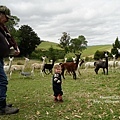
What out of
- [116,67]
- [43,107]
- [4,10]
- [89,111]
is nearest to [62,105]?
[43,107]

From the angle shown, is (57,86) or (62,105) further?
(57,86)

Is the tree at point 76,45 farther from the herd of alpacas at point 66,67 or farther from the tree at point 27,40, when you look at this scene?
the herd of alpacas at point 66,67

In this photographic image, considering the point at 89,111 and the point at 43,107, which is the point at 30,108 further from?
the point at 89,111

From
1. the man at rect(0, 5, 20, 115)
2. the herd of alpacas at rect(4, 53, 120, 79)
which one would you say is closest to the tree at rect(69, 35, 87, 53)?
the herd of alpacas at rect(4, 53, 120, 79)

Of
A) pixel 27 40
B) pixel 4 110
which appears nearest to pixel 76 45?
pixel 27 40

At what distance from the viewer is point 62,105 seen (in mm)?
6848

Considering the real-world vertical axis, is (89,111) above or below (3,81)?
below

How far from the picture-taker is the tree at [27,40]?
65625 millimetres

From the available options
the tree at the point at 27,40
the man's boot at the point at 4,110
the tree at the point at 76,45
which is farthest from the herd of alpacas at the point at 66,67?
the tree at the point at 76,45

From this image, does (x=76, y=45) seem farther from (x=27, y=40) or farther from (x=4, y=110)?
(x=4, y=110)

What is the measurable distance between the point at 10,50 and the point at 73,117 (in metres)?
2.27

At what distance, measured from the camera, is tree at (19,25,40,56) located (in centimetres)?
A: 6562

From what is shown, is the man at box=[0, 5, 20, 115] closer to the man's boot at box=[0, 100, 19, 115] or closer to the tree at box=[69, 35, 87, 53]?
the man's boot at box=[0, 100, 19, 115]

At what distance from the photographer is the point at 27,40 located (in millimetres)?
67062
